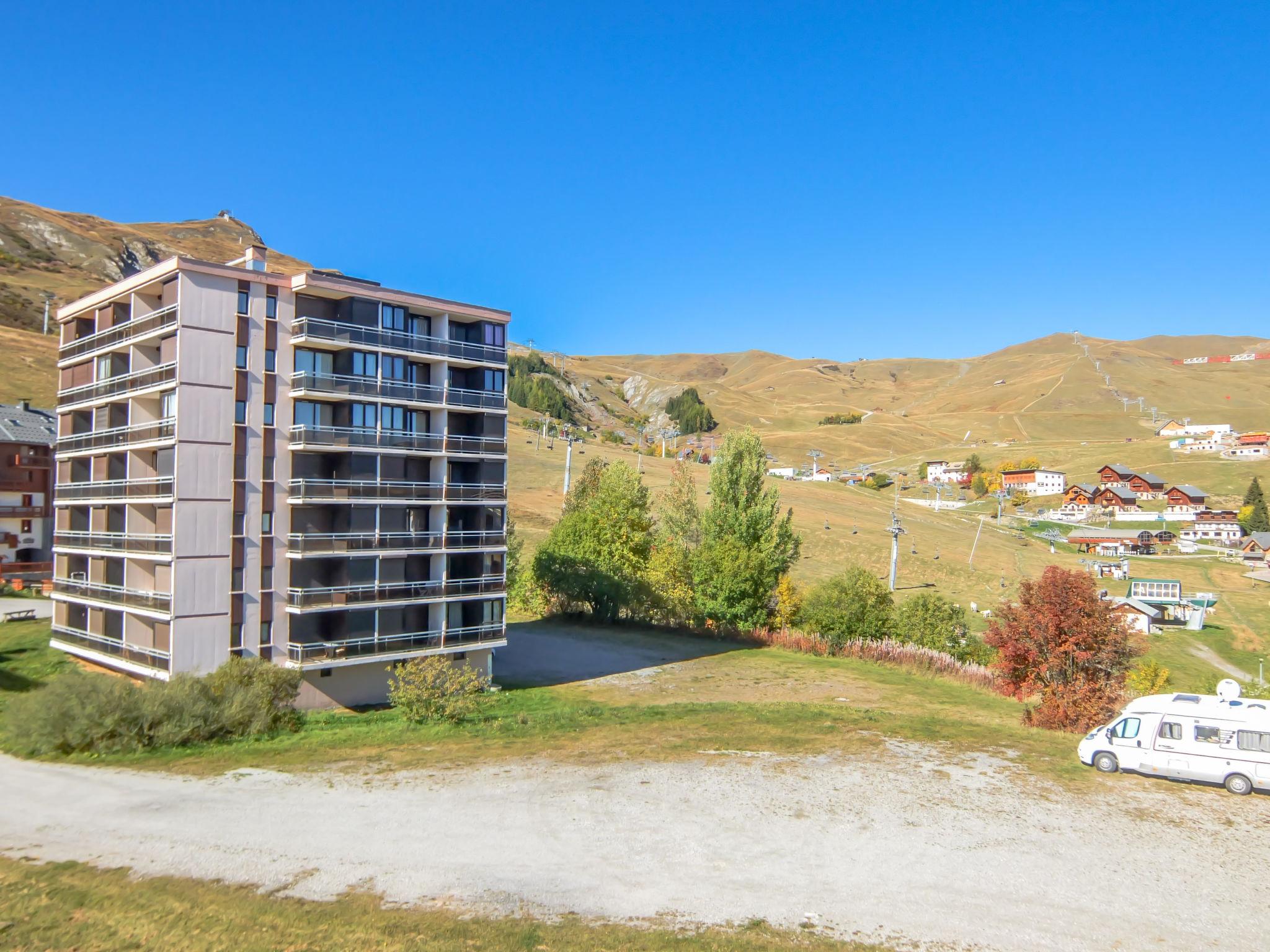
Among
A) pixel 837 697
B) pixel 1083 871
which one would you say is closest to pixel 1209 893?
pixel 1083 871

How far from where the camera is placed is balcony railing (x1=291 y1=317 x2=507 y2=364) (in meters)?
33.6

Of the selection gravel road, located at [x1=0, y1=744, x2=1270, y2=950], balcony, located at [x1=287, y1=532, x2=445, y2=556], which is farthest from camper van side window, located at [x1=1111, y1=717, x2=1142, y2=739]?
balcony, located at [x1=287, y1=532, x2=445, y2=556]

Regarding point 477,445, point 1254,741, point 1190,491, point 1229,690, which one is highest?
point 477,445

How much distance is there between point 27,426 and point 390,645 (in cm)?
4553

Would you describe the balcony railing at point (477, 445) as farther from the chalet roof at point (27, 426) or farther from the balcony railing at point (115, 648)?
the chalet roof at point (27, 426)

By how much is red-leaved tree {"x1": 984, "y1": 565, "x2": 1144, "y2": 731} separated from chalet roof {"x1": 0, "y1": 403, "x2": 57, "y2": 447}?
60.8m

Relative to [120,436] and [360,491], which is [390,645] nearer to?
[360,491]

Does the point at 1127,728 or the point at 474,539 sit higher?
the point at 474,539

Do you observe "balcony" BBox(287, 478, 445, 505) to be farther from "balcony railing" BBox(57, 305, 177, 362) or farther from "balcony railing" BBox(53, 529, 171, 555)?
"balcony railing" BBox(57, 305, 177, 362)

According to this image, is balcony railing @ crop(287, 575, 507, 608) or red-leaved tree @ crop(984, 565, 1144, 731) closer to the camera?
red-leaved tree @ crop(984, 565, 1144, 731)

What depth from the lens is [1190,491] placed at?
14438cm

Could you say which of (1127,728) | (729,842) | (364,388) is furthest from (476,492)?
(1127,728)

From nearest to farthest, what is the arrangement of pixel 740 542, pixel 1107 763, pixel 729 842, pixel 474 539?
pixel 729 842 < pixel 1107 763 < pixel 474 539 < pixel 740 542

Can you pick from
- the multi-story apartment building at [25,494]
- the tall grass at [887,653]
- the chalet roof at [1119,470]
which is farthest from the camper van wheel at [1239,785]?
the chalet roof at [1119,470]
